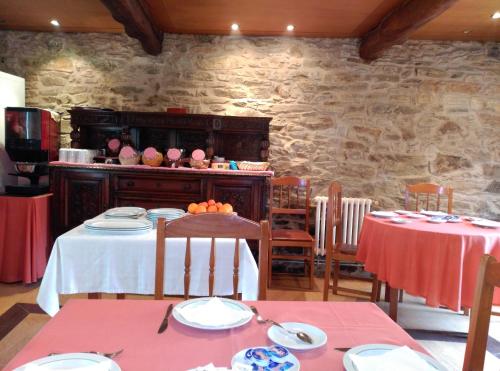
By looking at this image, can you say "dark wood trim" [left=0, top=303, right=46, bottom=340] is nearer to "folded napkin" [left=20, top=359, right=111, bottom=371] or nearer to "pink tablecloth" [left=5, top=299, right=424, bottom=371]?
"pink tablecloth" [left=5, top=299, right=424, bottom=371]

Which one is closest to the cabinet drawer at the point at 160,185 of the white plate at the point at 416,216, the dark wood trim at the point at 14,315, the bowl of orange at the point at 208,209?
the dark wood trim at the point at 14,315

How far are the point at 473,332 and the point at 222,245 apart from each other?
3.72ft

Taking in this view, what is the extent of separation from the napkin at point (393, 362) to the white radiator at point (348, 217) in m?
3.14

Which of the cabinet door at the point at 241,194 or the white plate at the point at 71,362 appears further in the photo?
the cabinet door at the point at 241,194

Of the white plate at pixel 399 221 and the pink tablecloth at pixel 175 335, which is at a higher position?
the white plate at pixel 399 221

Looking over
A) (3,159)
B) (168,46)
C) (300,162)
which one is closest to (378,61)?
(300,162)

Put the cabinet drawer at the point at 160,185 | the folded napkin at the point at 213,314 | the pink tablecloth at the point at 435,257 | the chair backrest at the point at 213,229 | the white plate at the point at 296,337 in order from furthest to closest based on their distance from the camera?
the cabinet drawer at the point at 160,185
the pink tablecloth at the point at 435,257
the chair backrest at the point at 213,229
the folded napkin at the point at 213,314
the white plate at the point at 296,337

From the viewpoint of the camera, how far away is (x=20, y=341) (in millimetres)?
2277

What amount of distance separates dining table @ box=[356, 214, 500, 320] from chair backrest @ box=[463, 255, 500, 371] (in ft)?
4.86

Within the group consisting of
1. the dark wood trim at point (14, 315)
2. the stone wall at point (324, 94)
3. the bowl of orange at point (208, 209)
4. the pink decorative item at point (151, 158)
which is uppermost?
the stone wall at point (324, 94)

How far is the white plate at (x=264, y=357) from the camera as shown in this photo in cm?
73

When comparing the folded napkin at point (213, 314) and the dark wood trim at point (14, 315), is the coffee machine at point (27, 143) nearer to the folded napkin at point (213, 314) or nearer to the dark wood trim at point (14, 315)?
the dark wood trim at point (14, 315)

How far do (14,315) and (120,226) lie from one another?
158 centimetres

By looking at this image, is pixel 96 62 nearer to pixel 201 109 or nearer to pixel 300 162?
pixel 201 109
